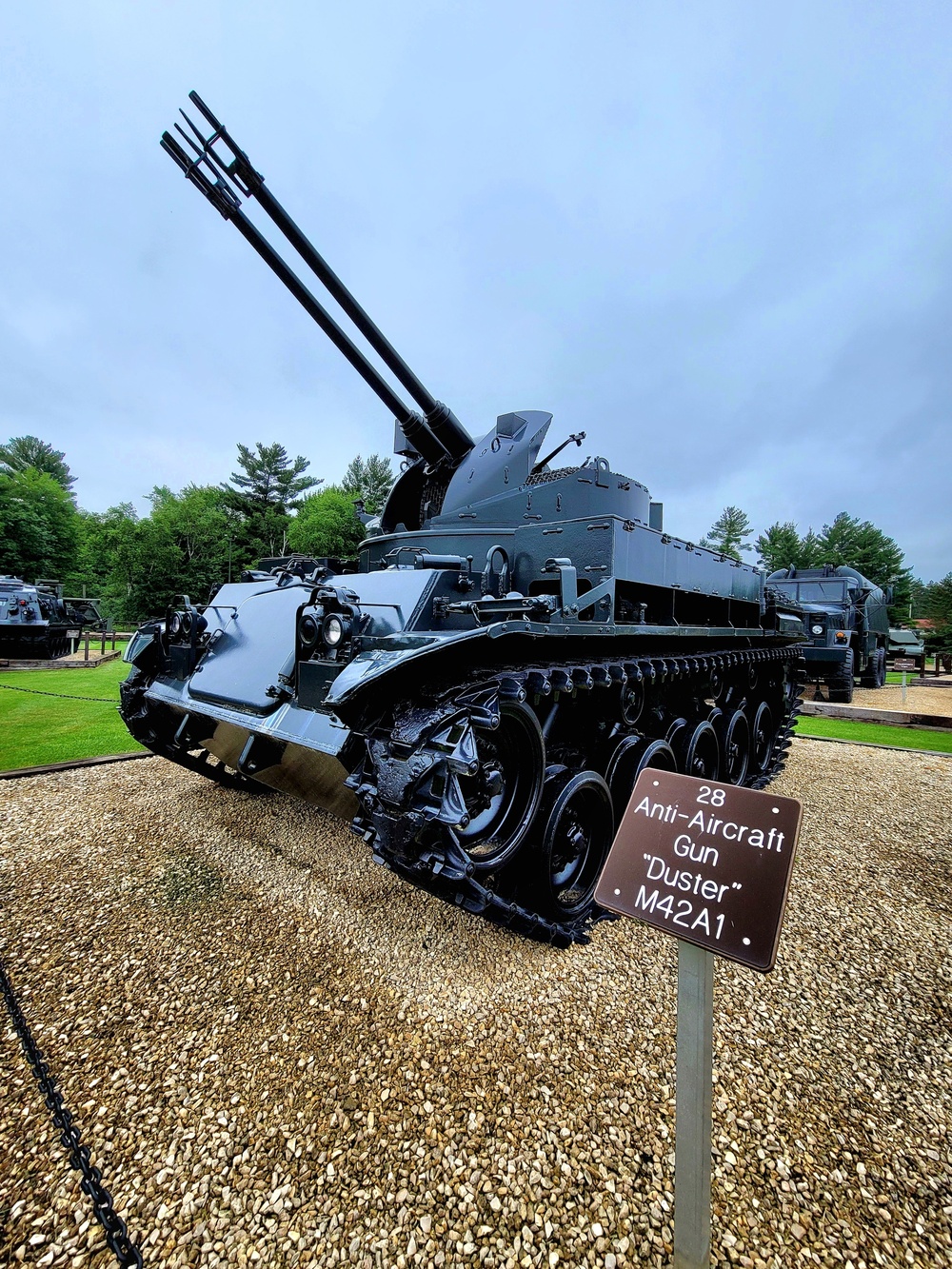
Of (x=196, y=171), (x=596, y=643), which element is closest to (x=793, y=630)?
(x=596, y=643)

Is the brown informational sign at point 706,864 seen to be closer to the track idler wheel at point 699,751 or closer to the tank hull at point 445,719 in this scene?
the tank hull at point 445,719

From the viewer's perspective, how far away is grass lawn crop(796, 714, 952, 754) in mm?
9250

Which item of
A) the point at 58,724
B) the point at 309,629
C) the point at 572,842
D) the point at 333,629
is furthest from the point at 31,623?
the point at 572,842

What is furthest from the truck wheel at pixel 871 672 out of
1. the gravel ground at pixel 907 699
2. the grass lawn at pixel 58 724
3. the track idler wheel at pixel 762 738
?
the grass lawn at pixel 58 724

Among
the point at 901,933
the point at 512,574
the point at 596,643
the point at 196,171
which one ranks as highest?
the point at 196,171

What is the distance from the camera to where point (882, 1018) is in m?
2.83

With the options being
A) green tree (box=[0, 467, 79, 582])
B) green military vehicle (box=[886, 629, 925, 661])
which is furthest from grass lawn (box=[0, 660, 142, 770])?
green military vehicle (box=[886, 629, 925, 661])

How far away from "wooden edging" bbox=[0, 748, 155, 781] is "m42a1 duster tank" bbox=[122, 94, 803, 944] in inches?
89.2

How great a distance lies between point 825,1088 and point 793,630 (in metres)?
7.25

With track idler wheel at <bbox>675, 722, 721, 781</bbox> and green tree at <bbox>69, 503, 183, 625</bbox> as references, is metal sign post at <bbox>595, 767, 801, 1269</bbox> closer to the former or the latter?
track idler wheel at <bbox>675, 722, 721, 781</bbox>

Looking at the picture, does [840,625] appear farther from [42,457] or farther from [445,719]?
[42,457]

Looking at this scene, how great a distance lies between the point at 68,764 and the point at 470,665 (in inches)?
244

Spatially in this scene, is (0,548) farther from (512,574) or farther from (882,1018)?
(882,1018)

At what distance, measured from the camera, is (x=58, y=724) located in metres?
8.82
